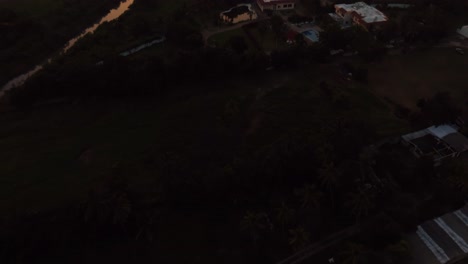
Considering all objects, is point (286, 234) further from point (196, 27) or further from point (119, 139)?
point (196, 27)

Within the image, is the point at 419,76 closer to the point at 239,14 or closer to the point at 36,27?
the point at 239,14

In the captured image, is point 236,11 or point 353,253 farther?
point 236,11

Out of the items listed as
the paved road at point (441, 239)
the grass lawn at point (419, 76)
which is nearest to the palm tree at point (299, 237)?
the paved road at point (441, 239)

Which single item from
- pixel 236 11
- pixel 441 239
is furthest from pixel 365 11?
pixel 441 239

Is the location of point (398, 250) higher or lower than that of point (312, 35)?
lower

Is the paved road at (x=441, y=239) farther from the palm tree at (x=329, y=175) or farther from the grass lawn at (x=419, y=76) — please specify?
the grass lawn at (x=419, y=76)

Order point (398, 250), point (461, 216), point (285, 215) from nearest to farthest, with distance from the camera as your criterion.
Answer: point (398, 250) → point (285, 215) → point (461, 216)

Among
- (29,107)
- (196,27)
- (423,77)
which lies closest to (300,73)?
(423,77)

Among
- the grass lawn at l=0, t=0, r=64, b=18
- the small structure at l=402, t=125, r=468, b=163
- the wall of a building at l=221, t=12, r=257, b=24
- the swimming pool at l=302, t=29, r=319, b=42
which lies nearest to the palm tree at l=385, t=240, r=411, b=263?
the small structure at l=402, t=125, r=468, b=163
